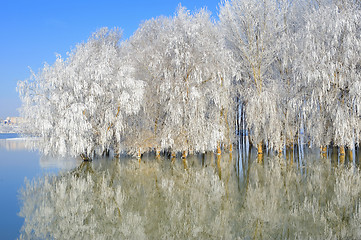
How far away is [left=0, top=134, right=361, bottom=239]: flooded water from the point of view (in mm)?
5234

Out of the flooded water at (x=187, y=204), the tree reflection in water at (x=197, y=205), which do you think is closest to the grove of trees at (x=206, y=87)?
the flooded water at (x=187, y=204)

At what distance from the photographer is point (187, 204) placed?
22.2ft

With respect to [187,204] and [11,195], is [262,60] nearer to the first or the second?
[187,204]

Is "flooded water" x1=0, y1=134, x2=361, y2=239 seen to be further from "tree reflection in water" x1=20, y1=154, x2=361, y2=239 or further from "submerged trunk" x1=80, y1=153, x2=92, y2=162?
"submerged trunk" x1=80, y1=153, x2=92, y2=162

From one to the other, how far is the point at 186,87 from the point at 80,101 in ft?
17.1

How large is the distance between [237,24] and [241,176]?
32.1ft

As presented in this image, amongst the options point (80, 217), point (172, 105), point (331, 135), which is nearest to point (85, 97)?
point (172, 105)

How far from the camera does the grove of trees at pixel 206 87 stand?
12859 mm

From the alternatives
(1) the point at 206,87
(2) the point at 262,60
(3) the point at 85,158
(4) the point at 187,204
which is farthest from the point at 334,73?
(3) the point at 85,158

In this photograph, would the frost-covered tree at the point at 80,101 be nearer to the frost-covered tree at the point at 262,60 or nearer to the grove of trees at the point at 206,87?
the grove of trees at the point at 206,87

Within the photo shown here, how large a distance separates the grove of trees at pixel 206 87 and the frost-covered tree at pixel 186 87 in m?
0.05

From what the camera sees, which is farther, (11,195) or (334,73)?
(334,73)

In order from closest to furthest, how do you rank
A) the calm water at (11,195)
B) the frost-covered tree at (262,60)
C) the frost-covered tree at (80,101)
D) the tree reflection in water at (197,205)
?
the tree reflection in water at (197,205)
the calm water at (11,195)
the frost-covered tree at (80,101)
the frost-covered tree at (262,60)

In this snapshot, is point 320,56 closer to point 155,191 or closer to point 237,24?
point 237,24
